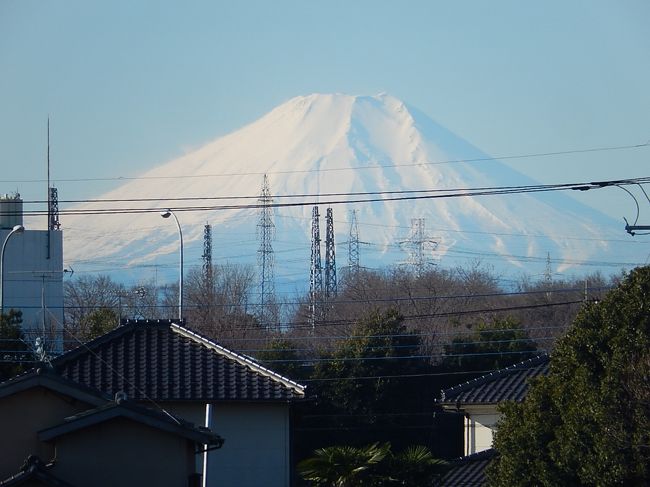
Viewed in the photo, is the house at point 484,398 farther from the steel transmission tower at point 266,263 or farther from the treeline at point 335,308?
the steel transmission tower at point 266,263

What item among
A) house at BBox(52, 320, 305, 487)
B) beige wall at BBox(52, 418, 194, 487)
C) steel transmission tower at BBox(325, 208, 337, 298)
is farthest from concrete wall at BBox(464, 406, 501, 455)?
steel transmission tower at BBox(325, 208, 337, 298)

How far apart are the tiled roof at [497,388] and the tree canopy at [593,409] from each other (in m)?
10.5

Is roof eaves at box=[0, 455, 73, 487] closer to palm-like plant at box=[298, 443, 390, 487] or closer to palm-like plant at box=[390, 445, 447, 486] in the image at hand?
palm-like plant at box=[298, 443, 390, 487]

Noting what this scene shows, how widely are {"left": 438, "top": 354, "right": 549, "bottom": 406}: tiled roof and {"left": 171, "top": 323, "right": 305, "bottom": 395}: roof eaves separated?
449 cm

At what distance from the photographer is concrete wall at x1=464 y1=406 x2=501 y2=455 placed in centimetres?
2623

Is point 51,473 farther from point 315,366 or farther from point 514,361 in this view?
point 514,361

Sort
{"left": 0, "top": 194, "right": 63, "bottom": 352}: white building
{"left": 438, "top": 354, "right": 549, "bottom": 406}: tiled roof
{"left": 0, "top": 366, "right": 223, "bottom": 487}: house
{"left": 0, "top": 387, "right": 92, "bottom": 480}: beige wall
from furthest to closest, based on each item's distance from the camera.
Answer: {"left": 0, "top": 194, "right": 63, "bottom": 352}: white building → {"left": 438, "top": 354, "right": 549, "bottom": 406}: tiled roof → {"left": 0, "top": 387, "right": 92, "bottom": 480}: beige wall → {"left": 0, "top": 366, "right": 223, "bottom": 487}: house

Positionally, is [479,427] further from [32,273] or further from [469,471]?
[32,273]

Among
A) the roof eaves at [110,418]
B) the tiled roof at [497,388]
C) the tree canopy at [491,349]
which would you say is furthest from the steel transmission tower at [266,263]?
the roof eaves at [110,418]

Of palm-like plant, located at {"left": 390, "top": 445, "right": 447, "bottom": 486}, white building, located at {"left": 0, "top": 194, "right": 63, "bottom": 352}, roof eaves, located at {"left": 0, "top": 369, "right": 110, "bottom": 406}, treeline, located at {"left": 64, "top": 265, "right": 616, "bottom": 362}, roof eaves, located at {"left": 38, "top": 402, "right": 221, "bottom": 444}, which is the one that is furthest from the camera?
white building, located at {"left": 0, "top": 194, "right": 63, "bottom": 352}

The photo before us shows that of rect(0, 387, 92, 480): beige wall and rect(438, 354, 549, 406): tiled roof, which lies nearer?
rect(0, 387, 92, 480): beige wall

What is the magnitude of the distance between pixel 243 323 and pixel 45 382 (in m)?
33.6

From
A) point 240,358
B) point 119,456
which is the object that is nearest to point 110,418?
point 119,456

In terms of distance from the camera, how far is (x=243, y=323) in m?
50.0
